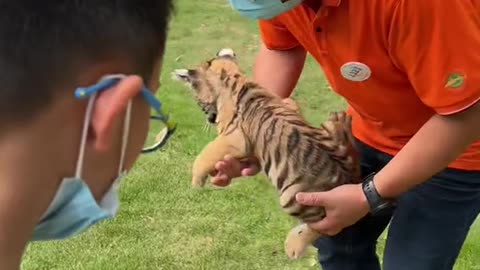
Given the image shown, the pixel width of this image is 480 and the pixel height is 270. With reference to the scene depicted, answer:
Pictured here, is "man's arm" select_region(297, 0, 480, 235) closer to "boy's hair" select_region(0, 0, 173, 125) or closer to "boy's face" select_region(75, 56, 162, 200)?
"boy's face" select_region(75, 56, 162, 200)

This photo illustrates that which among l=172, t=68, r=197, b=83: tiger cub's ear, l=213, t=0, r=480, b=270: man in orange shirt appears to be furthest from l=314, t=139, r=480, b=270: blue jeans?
l=172, t=68, r=197, b=83: tiger cub's ear

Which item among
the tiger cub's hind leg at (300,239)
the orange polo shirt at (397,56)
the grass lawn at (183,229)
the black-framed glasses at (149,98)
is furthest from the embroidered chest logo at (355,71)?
the grass lawn at (183,229)

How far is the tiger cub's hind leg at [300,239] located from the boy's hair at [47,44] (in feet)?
3.41

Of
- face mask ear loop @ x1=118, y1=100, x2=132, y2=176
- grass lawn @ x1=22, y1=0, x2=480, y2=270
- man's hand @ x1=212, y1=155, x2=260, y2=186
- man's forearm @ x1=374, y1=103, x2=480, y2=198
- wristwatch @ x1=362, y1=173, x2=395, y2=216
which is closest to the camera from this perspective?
face mask ear loop @ x1=118, y1=100, x2=132, y2=176

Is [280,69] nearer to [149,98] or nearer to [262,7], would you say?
[262,7]

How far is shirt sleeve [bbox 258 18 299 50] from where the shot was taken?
217 centimetres

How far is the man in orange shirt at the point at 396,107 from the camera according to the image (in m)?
1.71

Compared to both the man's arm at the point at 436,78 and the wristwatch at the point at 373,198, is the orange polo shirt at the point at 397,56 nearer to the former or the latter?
the man's arm at the point at 436,78

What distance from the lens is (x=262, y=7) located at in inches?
69.4

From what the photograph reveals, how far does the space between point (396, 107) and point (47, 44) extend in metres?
0.99

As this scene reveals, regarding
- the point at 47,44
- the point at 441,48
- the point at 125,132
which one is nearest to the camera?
the point at 47,44

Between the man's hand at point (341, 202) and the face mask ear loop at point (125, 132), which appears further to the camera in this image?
the man's hand at point (341, 202)

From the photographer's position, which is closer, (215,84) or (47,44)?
(47,44)

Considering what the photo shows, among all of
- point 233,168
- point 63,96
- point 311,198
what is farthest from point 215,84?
point 63,96
